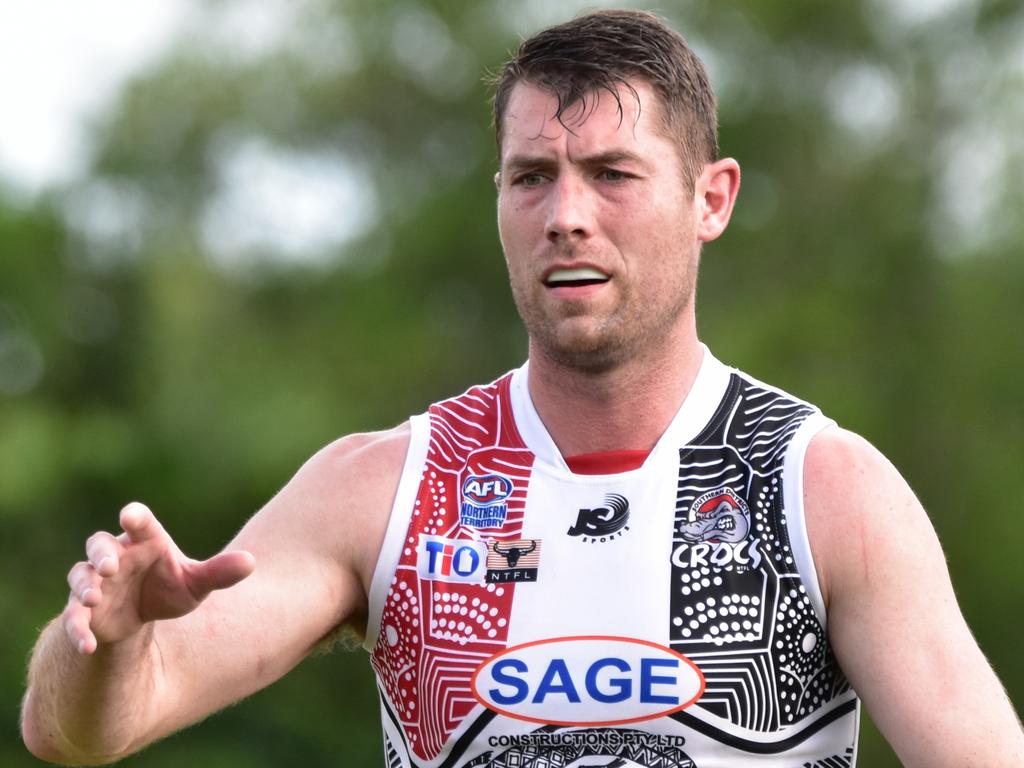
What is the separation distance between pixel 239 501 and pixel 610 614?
17.5 metres

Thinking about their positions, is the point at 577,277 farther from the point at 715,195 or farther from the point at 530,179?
the point at 715,195

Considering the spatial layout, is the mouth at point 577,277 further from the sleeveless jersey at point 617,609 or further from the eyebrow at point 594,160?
the sleeveless jersey at point 617,609

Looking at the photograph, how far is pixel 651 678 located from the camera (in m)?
3.97

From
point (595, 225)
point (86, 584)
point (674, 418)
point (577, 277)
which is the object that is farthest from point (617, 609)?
point (86, 584)

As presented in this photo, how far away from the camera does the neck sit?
436 centimetres

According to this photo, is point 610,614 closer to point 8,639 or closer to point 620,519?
point 620,519

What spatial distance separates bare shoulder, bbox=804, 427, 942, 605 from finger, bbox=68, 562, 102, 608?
5.30ft

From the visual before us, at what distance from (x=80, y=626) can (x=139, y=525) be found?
227 mm

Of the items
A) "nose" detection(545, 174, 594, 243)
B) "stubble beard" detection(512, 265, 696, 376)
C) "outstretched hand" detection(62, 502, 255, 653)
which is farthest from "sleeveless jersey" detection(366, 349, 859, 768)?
"outstretched hand" detection(62, 502, 255, 653)

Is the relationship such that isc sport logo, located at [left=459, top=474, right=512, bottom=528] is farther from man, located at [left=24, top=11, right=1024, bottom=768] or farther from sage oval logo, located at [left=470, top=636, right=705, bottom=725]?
sage oval logo, located at [left=470, top=636, right=705, bottom=725]

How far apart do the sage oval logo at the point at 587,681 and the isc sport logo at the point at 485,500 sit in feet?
1.13

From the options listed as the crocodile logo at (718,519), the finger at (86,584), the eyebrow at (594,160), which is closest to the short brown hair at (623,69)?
the eyebrow at (594,160)

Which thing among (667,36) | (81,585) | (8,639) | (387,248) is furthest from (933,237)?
(81,585)

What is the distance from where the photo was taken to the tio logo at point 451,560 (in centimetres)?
419
